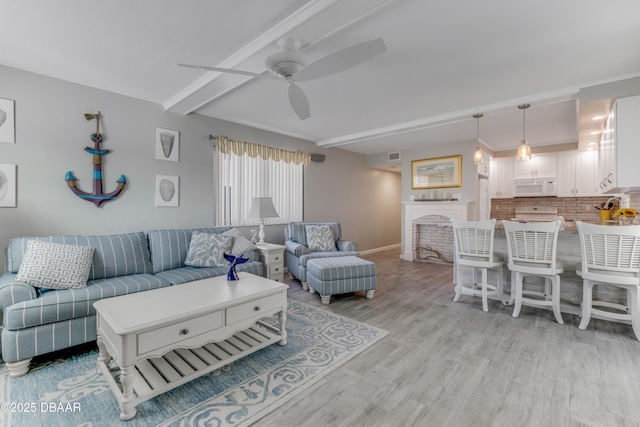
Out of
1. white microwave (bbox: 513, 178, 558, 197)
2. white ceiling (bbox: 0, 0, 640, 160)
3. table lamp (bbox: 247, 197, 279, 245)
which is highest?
white ceiling (bbox: 0, 0, 640, 160)

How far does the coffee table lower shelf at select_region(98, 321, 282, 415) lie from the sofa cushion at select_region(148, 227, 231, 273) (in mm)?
1197

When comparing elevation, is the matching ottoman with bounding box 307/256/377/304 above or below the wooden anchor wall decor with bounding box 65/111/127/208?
below

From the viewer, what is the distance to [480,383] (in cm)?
193

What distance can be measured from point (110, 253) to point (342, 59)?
286 centimetres

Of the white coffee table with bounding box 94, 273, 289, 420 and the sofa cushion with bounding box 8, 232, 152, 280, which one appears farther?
the sofa cushion with bounding box 8, 232, 152, 280

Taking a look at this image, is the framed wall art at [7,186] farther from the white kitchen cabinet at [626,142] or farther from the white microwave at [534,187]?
the white microwave at [534,187]

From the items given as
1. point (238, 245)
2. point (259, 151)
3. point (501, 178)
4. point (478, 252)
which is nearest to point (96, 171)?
point (238, 245)

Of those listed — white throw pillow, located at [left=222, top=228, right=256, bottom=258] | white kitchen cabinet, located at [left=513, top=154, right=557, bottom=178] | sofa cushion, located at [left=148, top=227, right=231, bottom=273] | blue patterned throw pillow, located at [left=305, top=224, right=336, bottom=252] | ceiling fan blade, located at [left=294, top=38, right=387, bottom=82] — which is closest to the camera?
ceiling fan blade, located at [left=294, top=38, right=387, bottom=82]

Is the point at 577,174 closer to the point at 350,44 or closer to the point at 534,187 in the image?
the point at 534,187

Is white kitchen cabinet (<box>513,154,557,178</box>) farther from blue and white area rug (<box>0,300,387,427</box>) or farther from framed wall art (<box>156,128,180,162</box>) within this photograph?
framed wall art (<box>156,128,180,162</box>)

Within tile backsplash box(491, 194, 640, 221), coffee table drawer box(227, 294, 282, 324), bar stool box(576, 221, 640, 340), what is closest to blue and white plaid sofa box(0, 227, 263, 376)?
coffee table drawer box(227, 294, 282, 324)

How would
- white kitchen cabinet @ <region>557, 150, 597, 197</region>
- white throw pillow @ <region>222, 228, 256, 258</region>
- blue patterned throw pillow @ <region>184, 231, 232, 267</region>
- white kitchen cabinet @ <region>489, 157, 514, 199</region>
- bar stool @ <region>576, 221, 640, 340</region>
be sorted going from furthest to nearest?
1. white kitchen cabinet @ <region>489, 157, 514, 199</region>
2. white kitchen cabinet @ <region>557, 150, 597, 197</region>
3. white throw pillow @ <region>222, 228, 256, 258</region>
4. blue patterned throw pillow @ <region>184, 231, 232, 267</region>
5. bar stool @ <region>576, 221, 640, 340</region>

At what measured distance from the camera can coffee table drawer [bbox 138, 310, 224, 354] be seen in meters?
1.67

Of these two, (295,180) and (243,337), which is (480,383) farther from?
(295,180)
